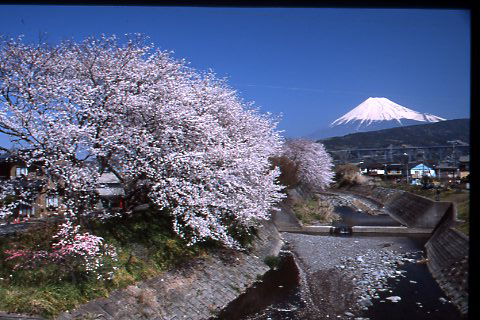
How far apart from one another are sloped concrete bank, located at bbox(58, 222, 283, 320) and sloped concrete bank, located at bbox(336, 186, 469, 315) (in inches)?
183

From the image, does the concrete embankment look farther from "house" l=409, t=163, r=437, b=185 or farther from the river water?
"house" l=409, t=163, r=437, b=185

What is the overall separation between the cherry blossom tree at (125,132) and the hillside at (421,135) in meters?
4.90

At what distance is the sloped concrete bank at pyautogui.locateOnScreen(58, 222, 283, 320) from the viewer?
5941 mm

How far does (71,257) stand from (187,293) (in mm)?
2432

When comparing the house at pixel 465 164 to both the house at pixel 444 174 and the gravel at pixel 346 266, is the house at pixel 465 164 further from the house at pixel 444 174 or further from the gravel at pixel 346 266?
the house at pixel 444 174

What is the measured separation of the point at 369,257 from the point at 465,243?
363 centimetres

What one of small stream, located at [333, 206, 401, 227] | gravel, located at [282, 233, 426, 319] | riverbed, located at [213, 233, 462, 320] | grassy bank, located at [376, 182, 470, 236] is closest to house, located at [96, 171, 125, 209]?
riverbed, located at [213, 233, 462, 320]

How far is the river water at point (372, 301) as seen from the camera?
8.19 metres

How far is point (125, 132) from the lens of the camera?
766cm

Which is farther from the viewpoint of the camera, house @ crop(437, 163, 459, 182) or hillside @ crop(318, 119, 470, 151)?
house @ crop(437, 163, 459, 182)

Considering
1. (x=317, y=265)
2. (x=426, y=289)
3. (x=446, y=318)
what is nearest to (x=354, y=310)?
(x=446, y=318)

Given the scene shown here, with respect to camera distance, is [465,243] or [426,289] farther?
[465,243]

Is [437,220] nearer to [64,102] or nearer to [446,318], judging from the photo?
[446,318]

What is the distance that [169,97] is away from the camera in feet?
28.8
